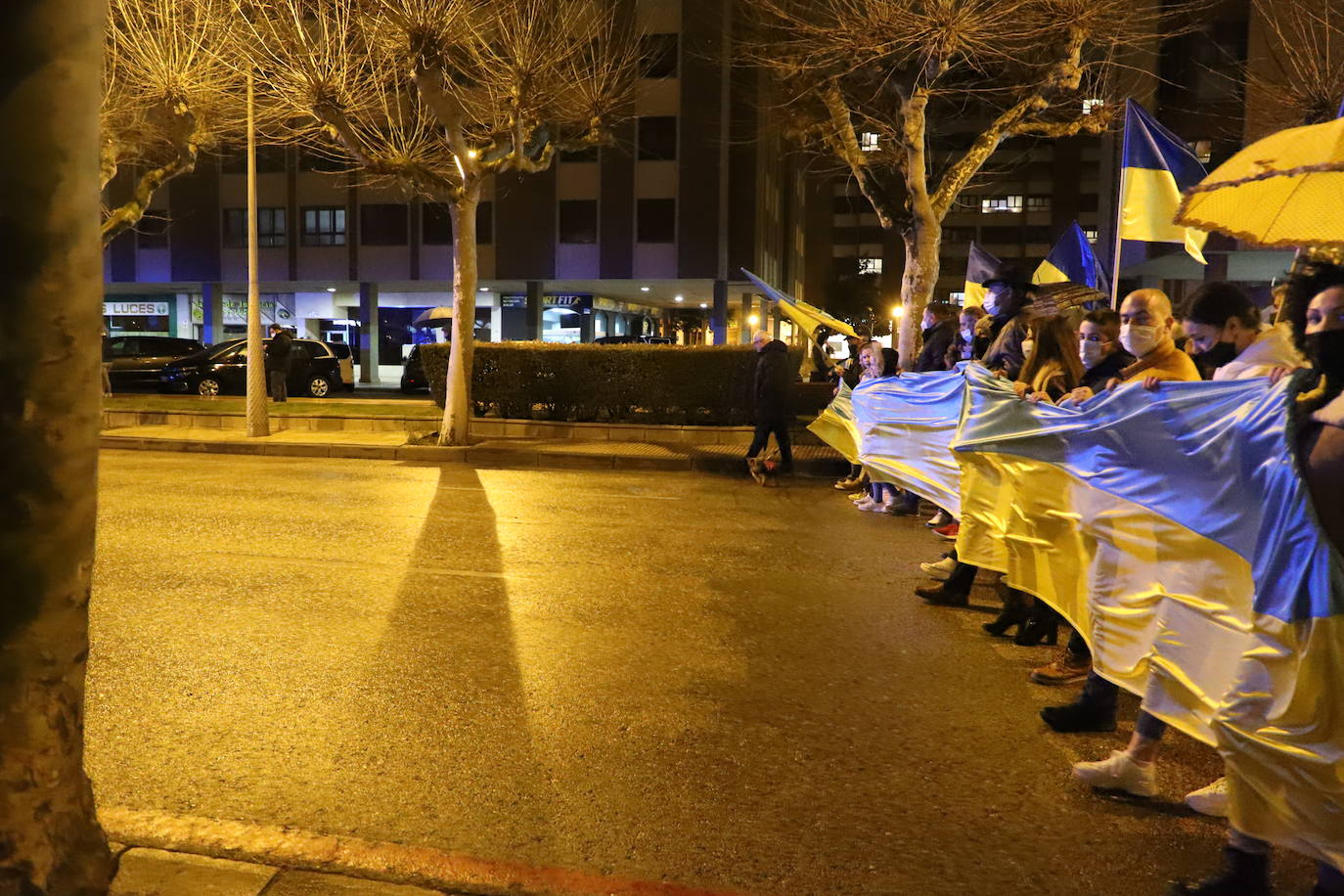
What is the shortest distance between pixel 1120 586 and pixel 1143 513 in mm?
302

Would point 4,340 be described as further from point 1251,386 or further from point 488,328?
point 488,328

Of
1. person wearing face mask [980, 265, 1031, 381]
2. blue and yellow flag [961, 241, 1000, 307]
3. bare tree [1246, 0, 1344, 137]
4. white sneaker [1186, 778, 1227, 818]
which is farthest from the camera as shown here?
bare tree [1246, 0, 1344, 137]

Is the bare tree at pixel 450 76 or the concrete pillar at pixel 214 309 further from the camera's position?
the concrete pillar at pixel 214 309

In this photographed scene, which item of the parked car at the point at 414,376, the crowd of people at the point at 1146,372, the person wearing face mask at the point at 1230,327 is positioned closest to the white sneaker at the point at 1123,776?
the crowd of people at the point at 1146,372

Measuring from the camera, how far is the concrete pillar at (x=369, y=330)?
3900 cm

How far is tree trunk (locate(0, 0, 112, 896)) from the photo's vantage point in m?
2.36

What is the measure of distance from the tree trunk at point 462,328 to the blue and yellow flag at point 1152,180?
912cm

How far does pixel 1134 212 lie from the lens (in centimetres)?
907

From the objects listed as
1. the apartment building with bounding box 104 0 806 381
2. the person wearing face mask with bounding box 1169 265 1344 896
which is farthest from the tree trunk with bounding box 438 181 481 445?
the apartment building with bounding box 104 0 806 381

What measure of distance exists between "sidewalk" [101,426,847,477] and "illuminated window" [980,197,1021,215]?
70.7m

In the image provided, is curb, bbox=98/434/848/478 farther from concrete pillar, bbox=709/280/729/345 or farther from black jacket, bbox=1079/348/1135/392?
concrete pillar, bbox=709/280/729/345

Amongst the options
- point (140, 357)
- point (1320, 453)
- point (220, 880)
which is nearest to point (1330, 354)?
point (1320, 453)

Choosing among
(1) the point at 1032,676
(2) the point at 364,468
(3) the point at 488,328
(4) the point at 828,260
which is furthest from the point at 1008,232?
(1) the point at 1032,676

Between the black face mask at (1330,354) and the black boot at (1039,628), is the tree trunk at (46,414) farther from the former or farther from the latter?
the black boot at (1039,628)
